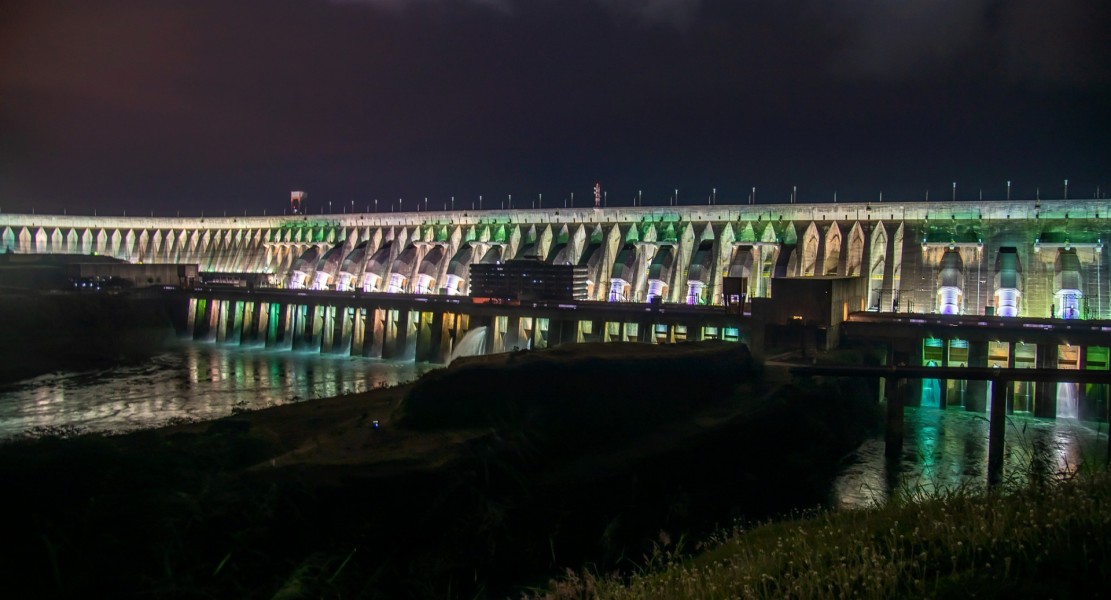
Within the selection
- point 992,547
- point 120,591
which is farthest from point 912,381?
point 120,591

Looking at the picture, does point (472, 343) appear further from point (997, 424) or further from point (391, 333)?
point (997, 424)

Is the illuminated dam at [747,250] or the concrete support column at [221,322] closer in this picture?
the illuminated dam at [747,250]

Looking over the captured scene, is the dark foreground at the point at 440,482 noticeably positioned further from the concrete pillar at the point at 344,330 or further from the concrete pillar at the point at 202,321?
the concrete pillar at the point at 202,321

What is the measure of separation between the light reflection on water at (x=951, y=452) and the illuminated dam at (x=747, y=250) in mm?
11798

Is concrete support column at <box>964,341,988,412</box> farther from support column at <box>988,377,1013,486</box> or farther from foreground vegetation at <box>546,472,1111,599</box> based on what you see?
foreground vegetation at <box>546,472,1111,599</box>

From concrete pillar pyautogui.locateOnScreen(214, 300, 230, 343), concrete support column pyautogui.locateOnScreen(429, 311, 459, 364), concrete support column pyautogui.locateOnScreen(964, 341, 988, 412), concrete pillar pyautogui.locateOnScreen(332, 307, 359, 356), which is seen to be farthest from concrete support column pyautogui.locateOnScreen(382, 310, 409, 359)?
concrete support column pyautogui.locateOnScreen(964, 341, 988, 412)

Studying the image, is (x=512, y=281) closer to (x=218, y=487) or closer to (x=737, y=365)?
(x=737, y=365)

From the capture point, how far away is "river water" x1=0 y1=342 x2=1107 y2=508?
25.4m

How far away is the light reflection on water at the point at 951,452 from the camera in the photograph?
23758mm

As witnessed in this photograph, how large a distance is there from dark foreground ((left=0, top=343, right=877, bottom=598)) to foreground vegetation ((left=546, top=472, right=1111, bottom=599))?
189 inches

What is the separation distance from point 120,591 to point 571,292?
135ft

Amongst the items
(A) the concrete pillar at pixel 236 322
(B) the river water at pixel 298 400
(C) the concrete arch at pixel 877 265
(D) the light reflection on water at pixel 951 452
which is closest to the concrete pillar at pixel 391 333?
(B) the river water at pixel 298 400

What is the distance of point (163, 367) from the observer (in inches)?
1934

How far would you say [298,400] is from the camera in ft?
121
